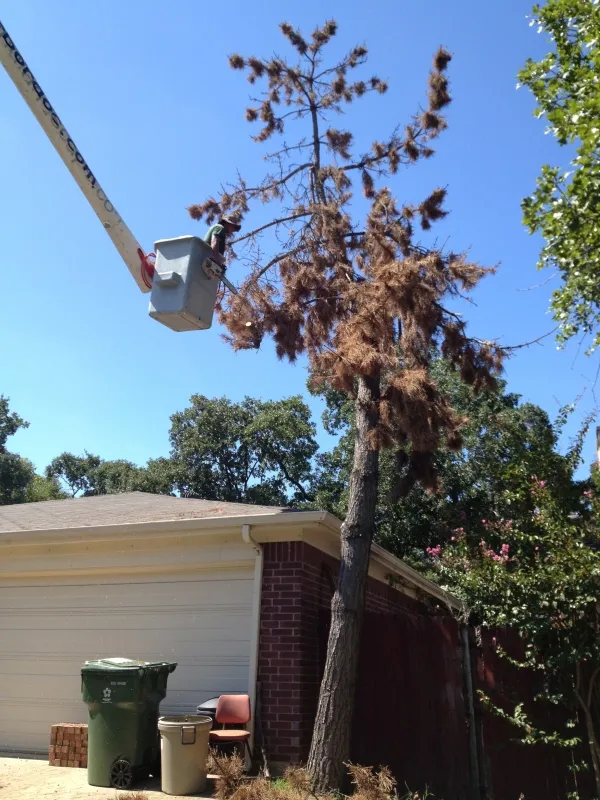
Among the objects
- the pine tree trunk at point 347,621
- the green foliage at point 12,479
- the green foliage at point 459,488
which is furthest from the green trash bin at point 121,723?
the green foliage at point 12,479

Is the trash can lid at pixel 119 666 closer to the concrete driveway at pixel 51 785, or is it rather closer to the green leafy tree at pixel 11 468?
the concrete driveway at pixel 51 785

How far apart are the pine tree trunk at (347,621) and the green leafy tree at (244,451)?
2204cm

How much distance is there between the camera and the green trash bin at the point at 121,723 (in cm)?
643

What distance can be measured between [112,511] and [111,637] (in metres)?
2.33

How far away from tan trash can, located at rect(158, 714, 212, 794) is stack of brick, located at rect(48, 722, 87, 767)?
5.48 ft

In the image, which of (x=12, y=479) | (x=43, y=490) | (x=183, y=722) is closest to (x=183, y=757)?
(x=183, y=722)

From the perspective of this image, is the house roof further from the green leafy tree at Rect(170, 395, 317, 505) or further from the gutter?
the green leafy tree at Rect(170, 395, 317, 505)

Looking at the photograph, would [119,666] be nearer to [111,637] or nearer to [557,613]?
[111,637]

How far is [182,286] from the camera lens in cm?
552

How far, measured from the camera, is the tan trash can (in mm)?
6098

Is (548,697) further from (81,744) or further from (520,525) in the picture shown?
(81,744)

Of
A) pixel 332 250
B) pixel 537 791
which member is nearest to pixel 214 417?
pixel 332 250

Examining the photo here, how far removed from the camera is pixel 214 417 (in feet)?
102

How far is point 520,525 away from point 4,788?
6.54 m
